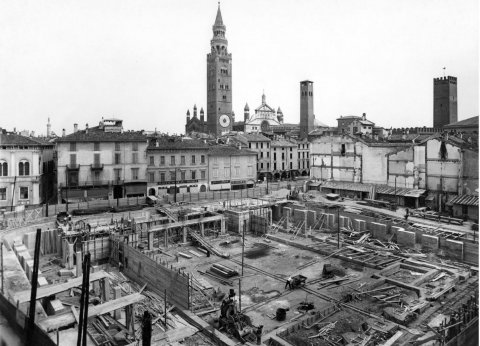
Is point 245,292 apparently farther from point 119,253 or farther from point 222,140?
point 222,140

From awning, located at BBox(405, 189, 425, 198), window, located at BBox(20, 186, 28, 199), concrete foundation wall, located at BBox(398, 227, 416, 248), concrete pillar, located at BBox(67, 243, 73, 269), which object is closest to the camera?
concrete pillar, located at BBox(67, 243, 73, 269)

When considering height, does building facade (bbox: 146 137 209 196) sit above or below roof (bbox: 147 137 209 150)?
below

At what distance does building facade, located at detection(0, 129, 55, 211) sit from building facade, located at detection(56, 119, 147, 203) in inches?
92.8

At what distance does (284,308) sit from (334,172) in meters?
38.7

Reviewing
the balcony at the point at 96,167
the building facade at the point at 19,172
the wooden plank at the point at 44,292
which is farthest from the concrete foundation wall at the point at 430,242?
the building facade at the point at 19,172

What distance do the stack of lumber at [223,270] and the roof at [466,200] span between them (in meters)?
25.4

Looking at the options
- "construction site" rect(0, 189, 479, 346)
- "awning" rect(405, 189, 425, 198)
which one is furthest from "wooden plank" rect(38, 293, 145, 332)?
"awning" rect(405, 189, 425, 198)

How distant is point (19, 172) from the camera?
46.4 metres

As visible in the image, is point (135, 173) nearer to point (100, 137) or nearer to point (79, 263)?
point (100, 137)

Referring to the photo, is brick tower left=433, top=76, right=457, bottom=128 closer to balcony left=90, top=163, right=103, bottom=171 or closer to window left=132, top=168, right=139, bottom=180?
window left=132, top=168, right=139, bottom=180

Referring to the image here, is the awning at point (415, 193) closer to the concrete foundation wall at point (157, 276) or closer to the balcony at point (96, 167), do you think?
the concrete foundation wall at point (157, 276)

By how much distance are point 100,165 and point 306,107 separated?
62.6m

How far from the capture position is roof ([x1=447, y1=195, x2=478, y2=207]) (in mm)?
40356

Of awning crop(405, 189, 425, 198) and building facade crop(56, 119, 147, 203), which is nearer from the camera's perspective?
awning crop(405, 189, 425, 198)
